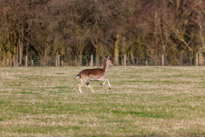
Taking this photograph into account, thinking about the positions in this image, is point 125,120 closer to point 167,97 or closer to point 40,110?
point 40,110

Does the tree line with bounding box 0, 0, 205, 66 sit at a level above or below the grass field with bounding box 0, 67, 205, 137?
above

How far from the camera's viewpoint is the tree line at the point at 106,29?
56.7m

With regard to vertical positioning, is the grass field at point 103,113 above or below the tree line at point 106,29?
below

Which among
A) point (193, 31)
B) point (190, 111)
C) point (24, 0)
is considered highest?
point (24, 0)

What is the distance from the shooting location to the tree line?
5666cm

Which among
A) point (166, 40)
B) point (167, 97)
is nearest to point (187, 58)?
point (166, 40)

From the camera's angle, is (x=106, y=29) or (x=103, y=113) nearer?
(x=103, y=113)

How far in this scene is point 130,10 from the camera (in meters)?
57.4

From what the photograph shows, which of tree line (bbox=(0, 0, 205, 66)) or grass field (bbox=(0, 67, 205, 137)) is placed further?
tree line (bbox=(0, 0, 205, 66))

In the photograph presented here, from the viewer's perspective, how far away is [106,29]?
58.6m

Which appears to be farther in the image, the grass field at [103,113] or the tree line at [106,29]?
the tree line at [106,29]

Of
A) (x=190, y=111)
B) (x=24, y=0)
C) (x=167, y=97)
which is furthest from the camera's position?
(x=24, y=0)

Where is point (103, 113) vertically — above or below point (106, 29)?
below

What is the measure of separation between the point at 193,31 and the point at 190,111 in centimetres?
4442
